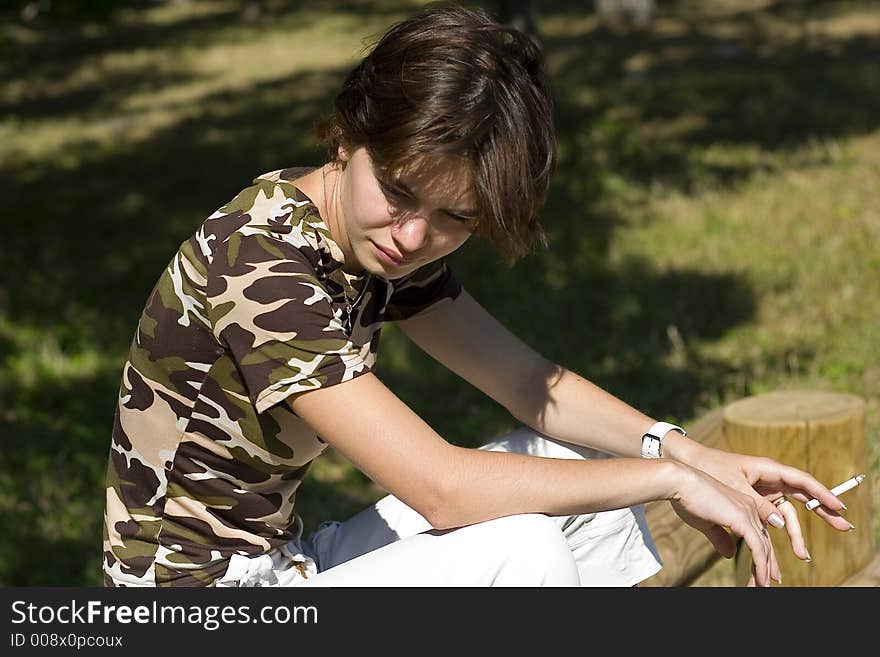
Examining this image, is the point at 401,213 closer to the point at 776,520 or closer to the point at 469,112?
the point at 469,112

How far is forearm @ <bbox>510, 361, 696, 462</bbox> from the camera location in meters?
2.80

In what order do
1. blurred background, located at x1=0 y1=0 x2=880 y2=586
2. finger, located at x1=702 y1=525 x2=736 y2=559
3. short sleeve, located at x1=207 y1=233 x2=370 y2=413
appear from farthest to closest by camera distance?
blurred background, located at x1=0 y1=0 x2=880 y2=586 < finger, located at x1=702 y1=525 x2=736 y2=559 < short sleeve, located at x1=207 y1=233 x2=370 y2=413

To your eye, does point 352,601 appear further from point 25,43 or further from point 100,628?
point 25,43

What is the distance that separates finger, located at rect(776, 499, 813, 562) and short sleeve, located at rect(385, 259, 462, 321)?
88cm

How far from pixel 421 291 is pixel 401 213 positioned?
1.72 feet

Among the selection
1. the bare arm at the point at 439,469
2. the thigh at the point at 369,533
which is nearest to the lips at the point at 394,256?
the bare arm at the point at 439,469

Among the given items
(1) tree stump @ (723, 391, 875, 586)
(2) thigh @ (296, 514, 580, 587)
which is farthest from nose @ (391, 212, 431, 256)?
(1) tree stump @ (723, 391, 875, 586)

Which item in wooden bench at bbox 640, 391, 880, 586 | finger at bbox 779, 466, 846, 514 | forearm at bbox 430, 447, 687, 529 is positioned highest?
forearm at bbox 430, 447, 687, 529

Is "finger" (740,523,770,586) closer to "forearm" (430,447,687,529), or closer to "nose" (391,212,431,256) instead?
"forearm" (430,447,687,529)

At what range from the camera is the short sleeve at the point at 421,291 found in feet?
8.98

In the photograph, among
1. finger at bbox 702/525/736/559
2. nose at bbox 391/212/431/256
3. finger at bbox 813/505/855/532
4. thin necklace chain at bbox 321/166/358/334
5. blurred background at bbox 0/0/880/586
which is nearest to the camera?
nose at bbox 391/212/431/256

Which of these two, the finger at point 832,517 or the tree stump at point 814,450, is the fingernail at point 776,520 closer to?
the finger at point 832,517

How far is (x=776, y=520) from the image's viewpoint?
2.42 m

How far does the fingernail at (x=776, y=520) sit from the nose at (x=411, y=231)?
2.95 feet
